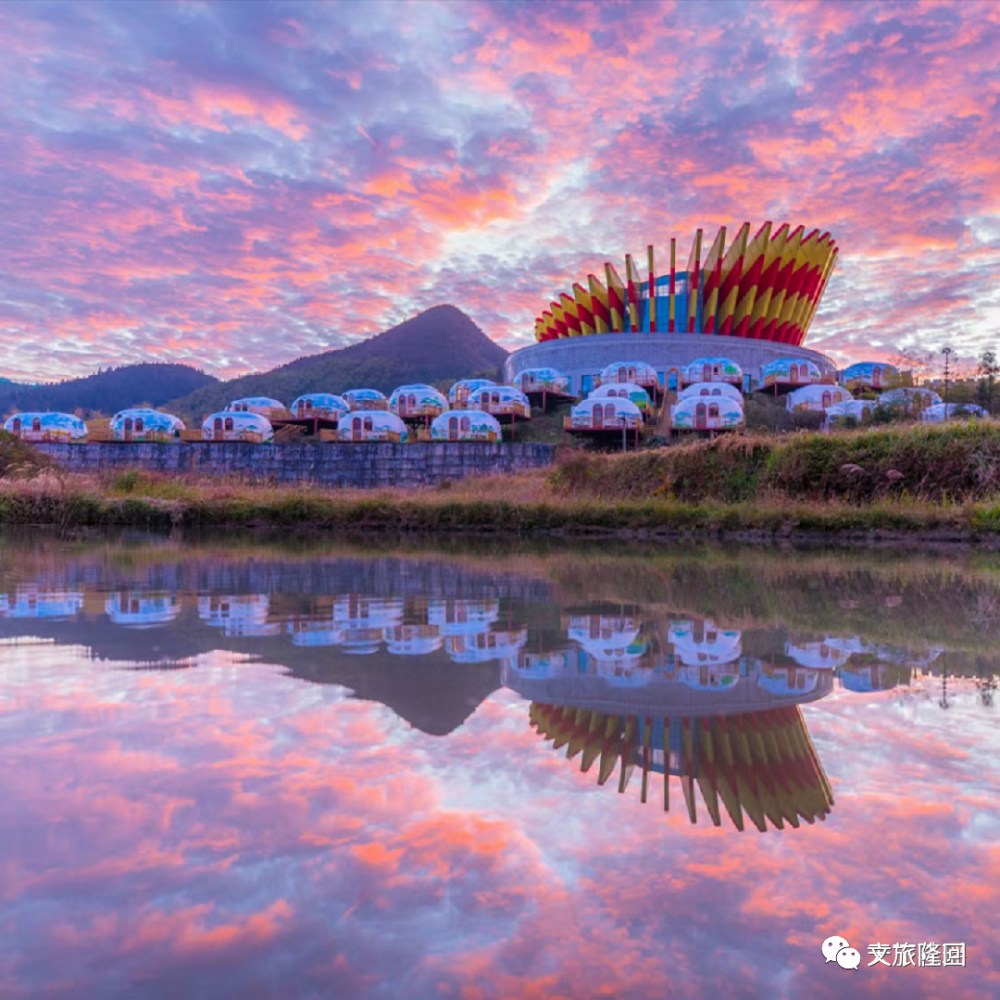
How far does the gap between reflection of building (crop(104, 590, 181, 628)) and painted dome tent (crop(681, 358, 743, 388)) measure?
120 feet

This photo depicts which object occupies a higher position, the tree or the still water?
the tree

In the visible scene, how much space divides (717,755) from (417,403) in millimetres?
37359

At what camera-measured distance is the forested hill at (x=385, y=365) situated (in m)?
83.0

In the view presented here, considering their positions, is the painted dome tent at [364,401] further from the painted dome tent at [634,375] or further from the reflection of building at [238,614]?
the reflection of building at [238,614]

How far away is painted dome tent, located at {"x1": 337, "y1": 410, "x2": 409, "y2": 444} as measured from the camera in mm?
35781

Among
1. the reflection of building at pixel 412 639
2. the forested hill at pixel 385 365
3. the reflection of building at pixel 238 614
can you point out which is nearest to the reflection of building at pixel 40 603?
the reflection of building at pixel 238 614

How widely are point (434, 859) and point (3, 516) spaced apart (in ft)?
48.4

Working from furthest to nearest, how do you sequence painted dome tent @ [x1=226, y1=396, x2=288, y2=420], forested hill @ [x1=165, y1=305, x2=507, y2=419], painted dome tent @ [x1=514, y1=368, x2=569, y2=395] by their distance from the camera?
forested hill @ [x1=165, y1=305, x2=507, y2=419], painted dome tent @ [x1=514, y1=368, x2=569, y2=395], painted dome tent @ [x1=226, y1=396, x2=288, y2=420]

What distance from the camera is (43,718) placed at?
7.68 ft

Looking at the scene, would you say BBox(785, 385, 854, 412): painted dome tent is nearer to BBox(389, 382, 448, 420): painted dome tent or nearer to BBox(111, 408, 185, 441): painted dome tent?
BBox(389, 382, 448, 420): painted dome tent

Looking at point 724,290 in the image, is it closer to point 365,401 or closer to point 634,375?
point 634,375

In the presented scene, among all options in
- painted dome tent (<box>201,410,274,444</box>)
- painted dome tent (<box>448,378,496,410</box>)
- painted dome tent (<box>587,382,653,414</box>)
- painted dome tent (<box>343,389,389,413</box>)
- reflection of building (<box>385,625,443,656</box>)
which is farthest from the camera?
painted dome tent (<box>343,389,389,413</box>)

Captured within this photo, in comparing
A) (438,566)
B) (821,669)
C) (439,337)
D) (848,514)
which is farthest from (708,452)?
(439,337)

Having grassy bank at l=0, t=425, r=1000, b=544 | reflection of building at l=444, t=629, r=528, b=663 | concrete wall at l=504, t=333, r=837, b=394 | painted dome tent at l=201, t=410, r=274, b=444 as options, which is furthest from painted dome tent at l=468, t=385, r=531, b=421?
reflection of building at l=444, t=629, r=528, b=663
